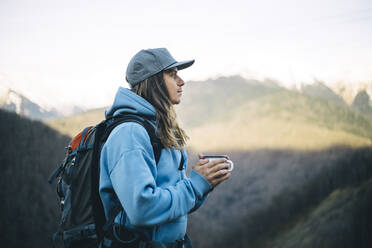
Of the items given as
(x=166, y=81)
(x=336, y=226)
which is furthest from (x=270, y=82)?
(x=166, y=81)

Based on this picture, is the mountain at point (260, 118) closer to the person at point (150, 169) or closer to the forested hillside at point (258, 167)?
the forested hillside at point (258, 167)

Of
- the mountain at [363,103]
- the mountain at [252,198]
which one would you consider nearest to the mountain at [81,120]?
the mountain at [252,198]

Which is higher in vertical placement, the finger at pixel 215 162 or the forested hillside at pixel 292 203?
the finger at pixel 215 162

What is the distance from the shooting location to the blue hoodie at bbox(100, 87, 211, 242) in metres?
1.14

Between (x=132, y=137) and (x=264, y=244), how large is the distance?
71.0ft

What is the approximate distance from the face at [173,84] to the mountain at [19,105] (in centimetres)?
1260

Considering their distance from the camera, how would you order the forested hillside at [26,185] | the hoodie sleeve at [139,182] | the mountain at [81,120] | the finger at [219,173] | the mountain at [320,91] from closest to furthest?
the hoodie sleeve at [139,182] → the finger at [219,173] → the forested hillside at [26,185] → the mountain at [81,120] → the mountain at [320,91]

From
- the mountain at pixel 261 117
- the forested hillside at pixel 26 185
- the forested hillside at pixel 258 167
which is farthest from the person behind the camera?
the mountain at pixel 261 117

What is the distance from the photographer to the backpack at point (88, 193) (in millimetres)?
1313

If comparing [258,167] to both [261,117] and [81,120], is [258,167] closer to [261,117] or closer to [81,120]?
[261,117]

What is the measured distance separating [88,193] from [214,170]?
0.65 metres

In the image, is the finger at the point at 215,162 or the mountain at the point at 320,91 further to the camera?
the mountain at the point at 320,91

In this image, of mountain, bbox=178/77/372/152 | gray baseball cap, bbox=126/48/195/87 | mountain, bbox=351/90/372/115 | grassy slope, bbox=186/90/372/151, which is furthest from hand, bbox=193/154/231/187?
grassy slope, bbox=186/90/372/151

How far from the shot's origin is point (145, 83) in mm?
1541
